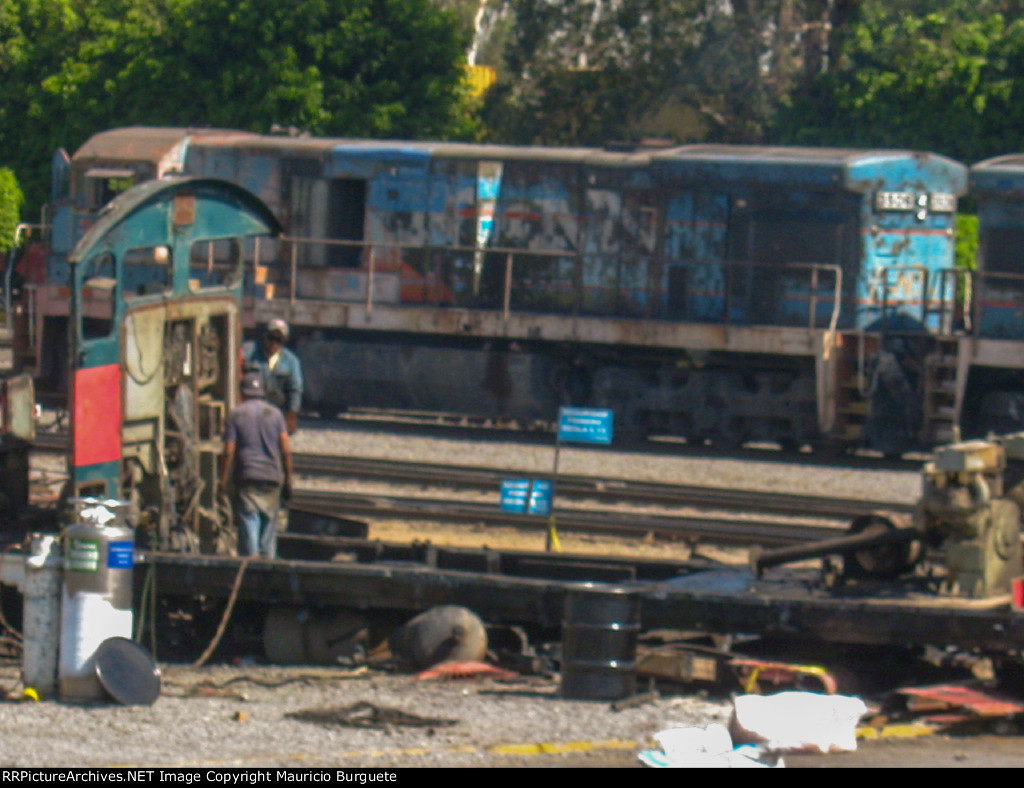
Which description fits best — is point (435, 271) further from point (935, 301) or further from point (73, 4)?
point (73, 4)

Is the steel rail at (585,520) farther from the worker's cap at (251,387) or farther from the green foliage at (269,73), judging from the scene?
the green foliage at (269,73)

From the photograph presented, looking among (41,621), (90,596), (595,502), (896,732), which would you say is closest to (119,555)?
(90,596)

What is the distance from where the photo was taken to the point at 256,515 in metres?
9.73

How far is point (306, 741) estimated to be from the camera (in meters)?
7.19

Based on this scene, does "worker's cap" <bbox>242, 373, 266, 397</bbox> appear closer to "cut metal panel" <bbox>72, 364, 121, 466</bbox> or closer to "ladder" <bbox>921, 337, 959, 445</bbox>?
"cut metal panel" <bbox>72, 364, 121, 466</bbox>

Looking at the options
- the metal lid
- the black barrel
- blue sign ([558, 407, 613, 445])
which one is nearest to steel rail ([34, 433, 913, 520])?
blue sign ([558, 407, 613, 445])

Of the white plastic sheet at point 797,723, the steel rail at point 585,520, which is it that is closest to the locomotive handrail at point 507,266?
the steel rail at point 585,520

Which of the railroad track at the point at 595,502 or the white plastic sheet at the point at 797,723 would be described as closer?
the white plastic sheet at the point at 797,723

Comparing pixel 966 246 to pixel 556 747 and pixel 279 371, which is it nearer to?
pixel 279 371

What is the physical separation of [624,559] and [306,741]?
3.22 meters

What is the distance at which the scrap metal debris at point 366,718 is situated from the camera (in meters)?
7.50

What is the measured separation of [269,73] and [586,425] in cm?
1850

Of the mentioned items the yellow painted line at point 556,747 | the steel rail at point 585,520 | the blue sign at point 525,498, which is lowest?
the yellow painted line at point 556,747

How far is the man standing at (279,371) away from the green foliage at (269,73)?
1675 centimetres
